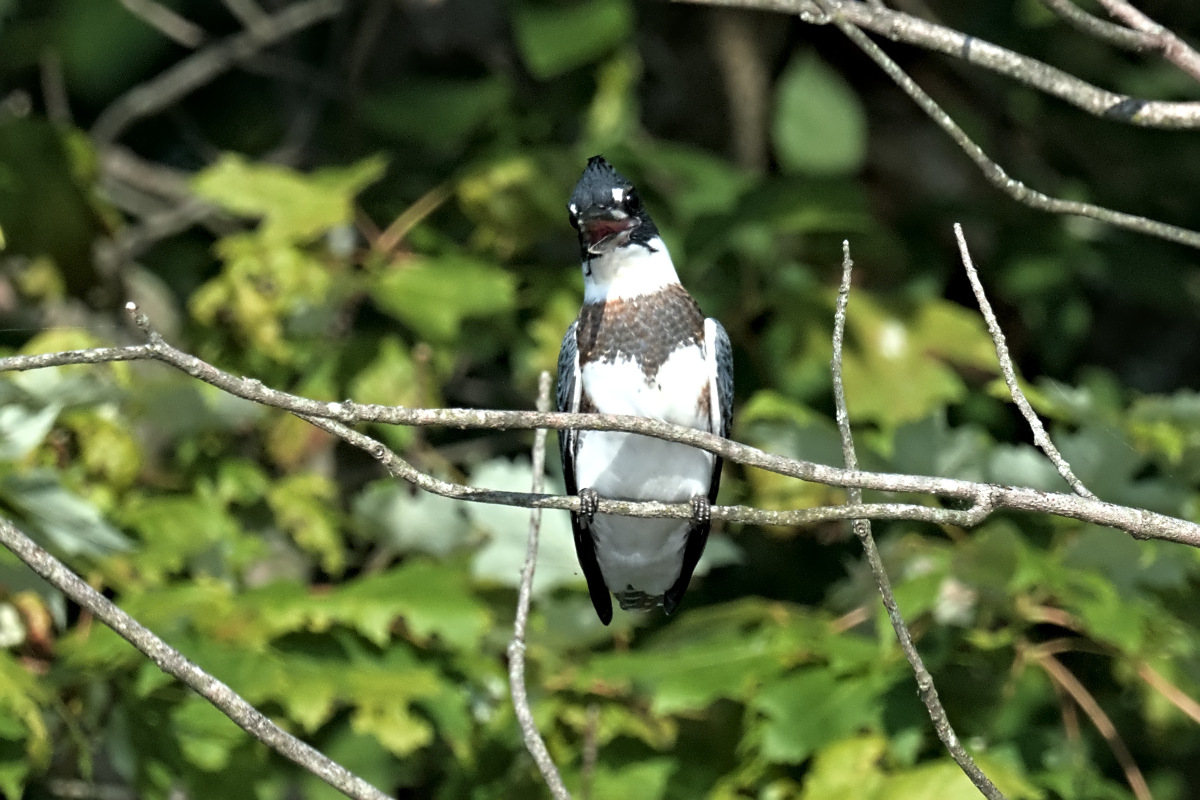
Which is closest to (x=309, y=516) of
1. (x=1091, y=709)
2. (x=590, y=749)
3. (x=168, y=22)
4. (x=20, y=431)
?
(x=20, y=431)

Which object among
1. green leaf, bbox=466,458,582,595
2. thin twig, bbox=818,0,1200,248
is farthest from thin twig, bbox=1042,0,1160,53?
green leaf, bbox=466,458,582,595

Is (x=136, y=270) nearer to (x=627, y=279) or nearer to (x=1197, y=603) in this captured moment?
(x=627, y=279)

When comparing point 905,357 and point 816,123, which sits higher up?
point 816,123

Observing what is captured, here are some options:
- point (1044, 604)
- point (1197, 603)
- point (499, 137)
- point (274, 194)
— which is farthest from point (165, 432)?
point (1197, 603)

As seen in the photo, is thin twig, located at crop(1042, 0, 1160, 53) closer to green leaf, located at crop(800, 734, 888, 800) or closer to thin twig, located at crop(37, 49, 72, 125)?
green leaf, located at crop(800, 734, 888, 800)

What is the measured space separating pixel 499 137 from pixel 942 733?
9.65 ft

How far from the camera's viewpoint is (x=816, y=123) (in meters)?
5.20

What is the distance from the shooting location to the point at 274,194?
4223 millimetres

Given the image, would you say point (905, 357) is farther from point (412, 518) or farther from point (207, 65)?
point (207, 65)

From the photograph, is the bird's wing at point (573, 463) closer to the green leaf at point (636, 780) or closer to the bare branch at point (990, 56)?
the green leaf at point (636, 780)

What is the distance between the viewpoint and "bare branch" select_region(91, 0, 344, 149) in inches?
208

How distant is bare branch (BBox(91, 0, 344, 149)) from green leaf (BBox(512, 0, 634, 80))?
1135mm

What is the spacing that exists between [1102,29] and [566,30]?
2096 millimetres

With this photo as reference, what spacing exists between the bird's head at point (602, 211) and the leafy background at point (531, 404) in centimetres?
89
